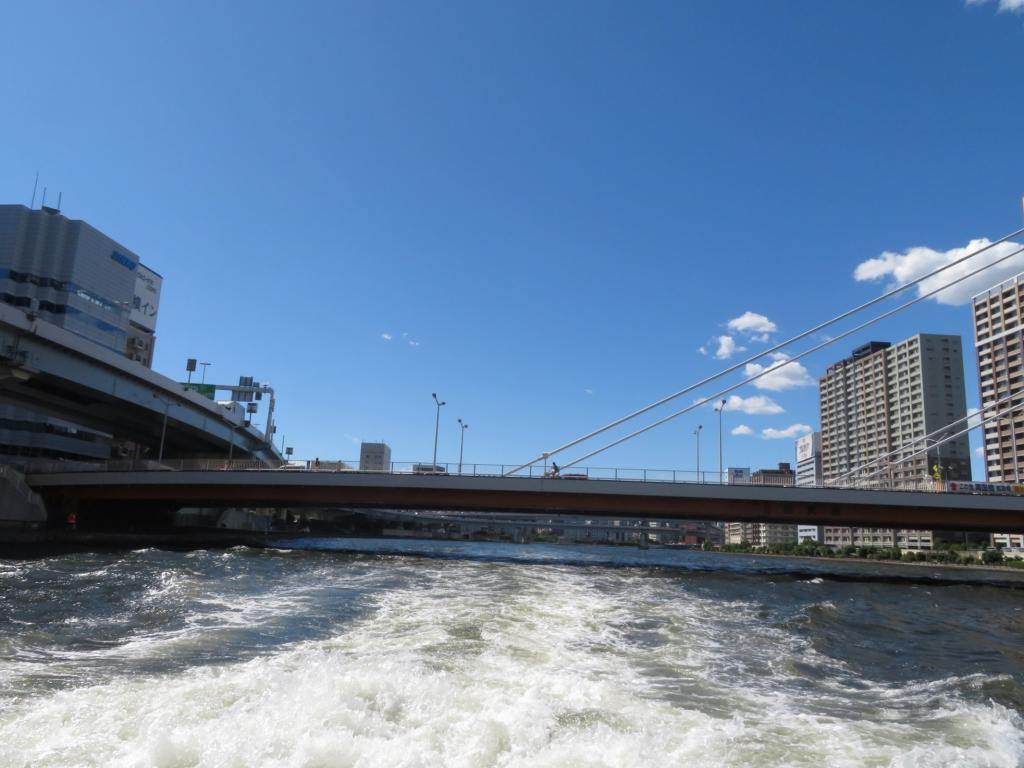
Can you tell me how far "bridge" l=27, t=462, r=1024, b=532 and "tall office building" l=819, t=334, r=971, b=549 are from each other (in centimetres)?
7637

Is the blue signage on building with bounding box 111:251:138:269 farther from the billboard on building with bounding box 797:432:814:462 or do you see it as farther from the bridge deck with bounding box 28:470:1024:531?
the billboard on building with bounding box 797:432:814:462

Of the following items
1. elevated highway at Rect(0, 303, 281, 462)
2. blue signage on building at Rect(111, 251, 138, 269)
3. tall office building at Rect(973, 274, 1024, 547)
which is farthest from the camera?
tall office building at Rect(973, 274, 1024, 547)

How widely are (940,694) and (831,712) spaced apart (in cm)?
241

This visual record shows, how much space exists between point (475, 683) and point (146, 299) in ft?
321

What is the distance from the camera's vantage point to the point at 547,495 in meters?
42.9

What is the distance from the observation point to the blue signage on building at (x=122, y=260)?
268 feet

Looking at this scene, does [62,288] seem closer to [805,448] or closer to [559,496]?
[559,496]

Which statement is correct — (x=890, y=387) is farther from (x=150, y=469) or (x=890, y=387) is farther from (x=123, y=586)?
(x=123, y=586)

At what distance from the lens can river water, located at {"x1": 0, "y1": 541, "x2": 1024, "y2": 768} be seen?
599 cm

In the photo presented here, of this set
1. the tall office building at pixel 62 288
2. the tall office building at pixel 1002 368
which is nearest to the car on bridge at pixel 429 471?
the tall office building at pixel 62 288

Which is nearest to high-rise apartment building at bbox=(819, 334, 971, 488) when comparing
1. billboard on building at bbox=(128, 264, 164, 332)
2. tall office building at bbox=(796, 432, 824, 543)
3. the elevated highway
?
tall office building at bbox=(796, 432, 824, 543)

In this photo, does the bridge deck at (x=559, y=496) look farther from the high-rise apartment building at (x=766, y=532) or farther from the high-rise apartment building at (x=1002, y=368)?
the high-rise apartment building at (x=766, y=532)

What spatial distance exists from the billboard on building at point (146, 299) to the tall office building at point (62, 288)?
17.1ft

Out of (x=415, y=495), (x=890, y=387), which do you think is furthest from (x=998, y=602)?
(x=890, y=387)
